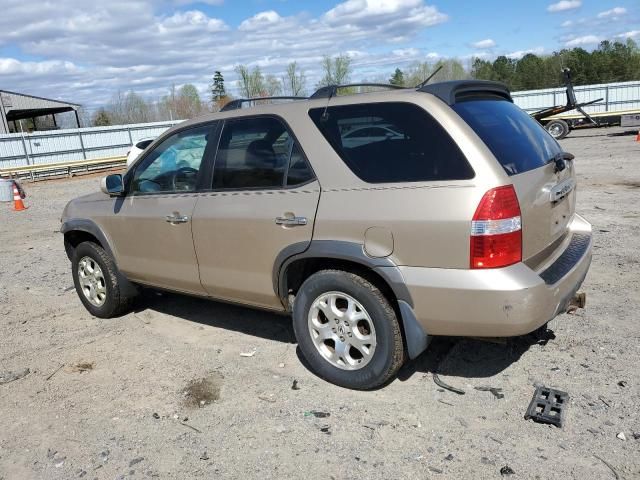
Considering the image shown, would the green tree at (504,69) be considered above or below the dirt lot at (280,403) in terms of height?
above

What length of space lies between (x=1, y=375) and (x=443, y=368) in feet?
11.0

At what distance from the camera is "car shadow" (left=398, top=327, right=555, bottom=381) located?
3752 millimetres

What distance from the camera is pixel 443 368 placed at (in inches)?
150

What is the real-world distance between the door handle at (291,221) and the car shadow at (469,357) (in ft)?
4.02

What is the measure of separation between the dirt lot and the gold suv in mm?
411

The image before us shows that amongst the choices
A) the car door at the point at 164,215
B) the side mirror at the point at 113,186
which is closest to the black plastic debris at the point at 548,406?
the car door at the point at 164,215

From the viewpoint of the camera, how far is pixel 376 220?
3.19m

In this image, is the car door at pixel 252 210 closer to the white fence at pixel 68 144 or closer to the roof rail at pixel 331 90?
the roof rail at pixel 331 90

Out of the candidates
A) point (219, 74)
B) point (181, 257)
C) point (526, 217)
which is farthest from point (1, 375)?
point (219, 74)

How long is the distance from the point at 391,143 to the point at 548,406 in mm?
1775

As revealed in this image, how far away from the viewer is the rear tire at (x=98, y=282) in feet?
16.6

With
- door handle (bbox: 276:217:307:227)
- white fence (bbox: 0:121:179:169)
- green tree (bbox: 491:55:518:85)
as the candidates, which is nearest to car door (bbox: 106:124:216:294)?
door handle (bbox: 276:217:307:227)

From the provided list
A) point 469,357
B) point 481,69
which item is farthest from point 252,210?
point 481,69

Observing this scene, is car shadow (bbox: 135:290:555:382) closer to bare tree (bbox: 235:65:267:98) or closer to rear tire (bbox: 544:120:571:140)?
rear tire (bbox: 544:120:571:140)
